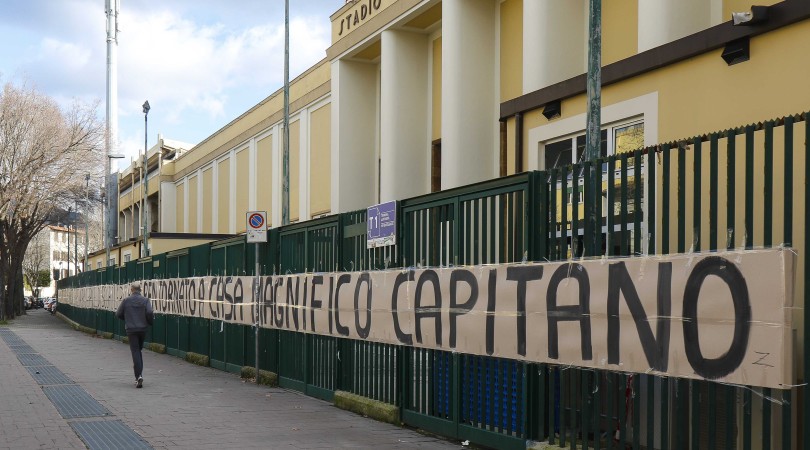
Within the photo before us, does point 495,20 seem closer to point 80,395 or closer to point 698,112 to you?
point 698,112

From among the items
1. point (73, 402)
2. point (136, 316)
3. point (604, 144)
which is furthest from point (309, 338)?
point (604, 144)

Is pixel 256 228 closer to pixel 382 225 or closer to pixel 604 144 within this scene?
pixel 382 225

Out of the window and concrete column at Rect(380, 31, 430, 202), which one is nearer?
the window

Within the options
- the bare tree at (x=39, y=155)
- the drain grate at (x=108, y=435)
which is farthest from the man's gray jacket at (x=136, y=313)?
the bare tree at (x=39, y=155)

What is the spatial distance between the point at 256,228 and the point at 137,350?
2799mm

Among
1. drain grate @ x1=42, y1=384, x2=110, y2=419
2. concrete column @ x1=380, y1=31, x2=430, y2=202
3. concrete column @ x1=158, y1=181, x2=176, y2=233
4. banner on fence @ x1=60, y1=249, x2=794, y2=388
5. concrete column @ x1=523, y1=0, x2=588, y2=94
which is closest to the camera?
banner on fence @ x1=60, y1=249, x2=794, y2=388

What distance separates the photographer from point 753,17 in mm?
Result: 10664

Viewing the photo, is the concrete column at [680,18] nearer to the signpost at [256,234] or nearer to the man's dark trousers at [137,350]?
the signpost at [256,234]

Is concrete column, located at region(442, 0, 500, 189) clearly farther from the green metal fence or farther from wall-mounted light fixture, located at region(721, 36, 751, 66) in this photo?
wall-mounted light fixture, located at region(721, 36, 751, 66)

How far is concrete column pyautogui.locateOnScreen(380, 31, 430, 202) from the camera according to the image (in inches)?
1001

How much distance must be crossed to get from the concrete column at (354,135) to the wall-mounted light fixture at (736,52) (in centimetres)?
1836

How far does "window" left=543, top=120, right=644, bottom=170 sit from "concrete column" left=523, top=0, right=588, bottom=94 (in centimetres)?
283

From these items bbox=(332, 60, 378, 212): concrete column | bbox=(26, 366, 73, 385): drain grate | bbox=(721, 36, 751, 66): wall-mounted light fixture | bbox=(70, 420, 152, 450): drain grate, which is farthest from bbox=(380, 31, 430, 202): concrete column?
bbox=(70, 420, 152, 450): drain grate

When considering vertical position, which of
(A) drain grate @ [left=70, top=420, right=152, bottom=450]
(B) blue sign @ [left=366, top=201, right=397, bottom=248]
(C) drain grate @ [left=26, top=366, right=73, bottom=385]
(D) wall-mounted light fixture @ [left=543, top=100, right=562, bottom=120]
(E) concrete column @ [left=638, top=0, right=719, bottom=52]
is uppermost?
(E) concrete column @ [left=638, top=0, right=719, bottom=52]
